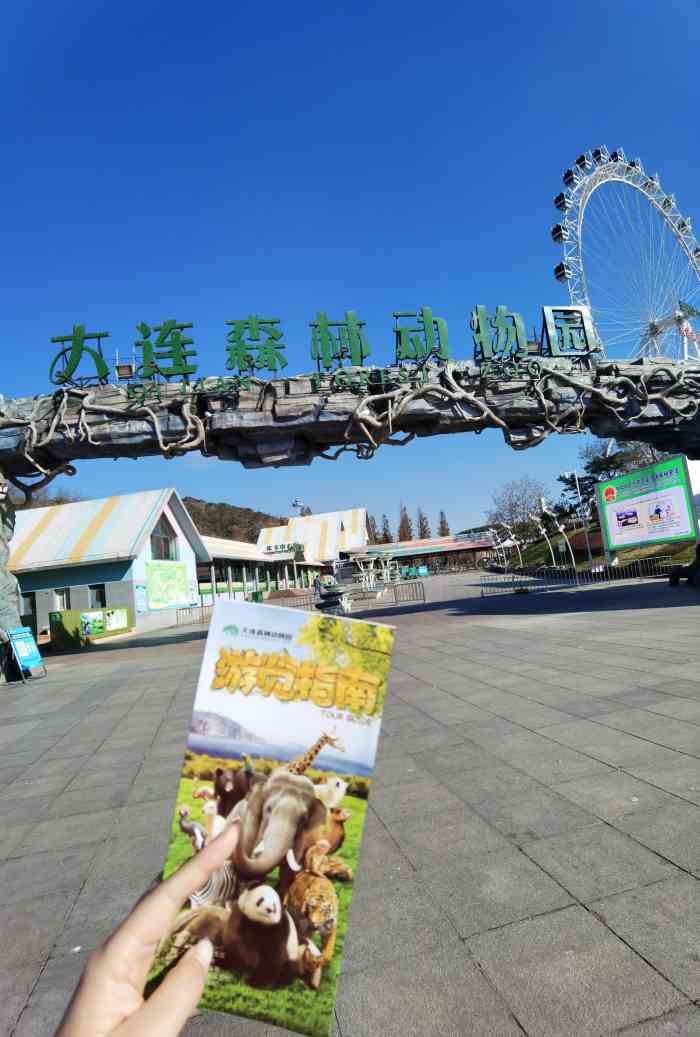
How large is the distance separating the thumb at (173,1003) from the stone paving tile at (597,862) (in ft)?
8.89

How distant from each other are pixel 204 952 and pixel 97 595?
30.3m

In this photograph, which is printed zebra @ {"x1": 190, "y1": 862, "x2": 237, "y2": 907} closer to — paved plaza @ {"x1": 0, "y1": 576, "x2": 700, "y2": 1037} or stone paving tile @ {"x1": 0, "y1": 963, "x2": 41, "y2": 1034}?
paved plaza @ {"x1": 0, "y1": 576, "x2": 700, "y2": 1037}

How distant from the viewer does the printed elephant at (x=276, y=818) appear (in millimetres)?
1729

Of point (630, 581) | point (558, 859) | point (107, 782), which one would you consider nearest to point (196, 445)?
point (107, 782)

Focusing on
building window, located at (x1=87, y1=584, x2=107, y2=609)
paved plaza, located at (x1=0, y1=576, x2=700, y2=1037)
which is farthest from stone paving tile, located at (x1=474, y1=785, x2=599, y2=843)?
building window, located at (x1=87, y1=584, x2=107, y2=609)

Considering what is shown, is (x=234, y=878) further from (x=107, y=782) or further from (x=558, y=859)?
(x=107, y=782)

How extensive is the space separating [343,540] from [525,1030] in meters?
64.8

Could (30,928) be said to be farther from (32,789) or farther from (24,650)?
(24,650)

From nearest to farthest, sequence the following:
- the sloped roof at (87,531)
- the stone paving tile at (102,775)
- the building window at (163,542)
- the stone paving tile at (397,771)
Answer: the stone paving tile at (397,771) < the stone paving tile at (102,775) < the sloped roof at (87,531) < the building window at (163,542)

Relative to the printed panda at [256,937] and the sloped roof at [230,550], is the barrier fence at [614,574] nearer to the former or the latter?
the sloped roof at [230,550]

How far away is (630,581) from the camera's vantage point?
88.1 ft

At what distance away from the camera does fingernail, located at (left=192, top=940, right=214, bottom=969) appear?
5.00 feet

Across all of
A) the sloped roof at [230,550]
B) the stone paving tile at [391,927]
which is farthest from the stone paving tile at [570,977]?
the sloped roof at [230,550]

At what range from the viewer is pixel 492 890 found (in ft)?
11.4
